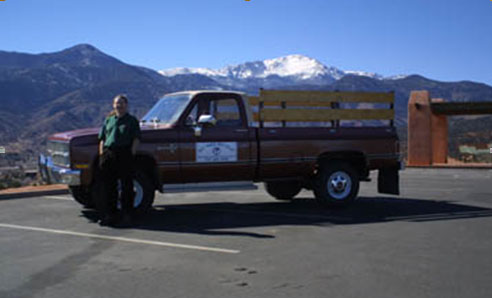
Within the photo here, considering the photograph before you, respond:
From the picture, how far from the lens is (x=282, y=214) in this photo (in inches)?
387

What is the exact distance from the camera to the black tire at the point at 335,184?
10.5m

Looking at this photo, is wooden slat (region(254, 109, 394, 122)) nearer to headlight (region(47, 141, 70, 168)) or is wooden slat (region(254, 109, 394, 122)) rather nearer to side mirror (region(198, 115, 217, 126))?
side mirror (region(198, 115, 217, 126))

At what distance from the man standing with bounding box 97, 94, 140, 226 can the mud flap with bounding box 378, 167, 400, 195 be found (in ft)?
16.0

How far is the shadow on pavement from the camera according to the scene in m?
8.66

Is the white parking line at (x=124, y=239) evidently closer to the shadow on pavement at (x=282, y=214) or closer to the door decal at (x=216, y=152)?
the shadow on pavement at (x=282, y=214)

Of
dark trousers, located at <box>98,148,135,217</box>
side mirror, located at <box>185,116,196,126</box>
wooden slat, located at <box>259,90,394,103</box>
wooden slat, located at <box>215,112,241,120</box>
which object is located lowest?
dark trousers, located at <box>98,148,135,217</box>

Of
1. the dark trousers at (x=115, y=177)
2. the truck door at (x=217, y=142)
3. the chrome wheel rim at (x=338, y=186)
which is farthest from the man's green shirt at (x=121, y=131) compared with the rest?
the chrome wheel rim at (x=338, y=186)

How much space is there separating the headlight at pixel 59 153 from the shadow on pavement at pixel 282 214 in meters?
1.05

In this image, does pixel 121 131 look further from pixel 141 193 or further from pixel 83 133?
pixel 141 193

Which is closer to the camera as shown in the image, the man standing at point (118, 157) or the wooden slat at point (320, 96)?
the man standing at point (118, 157)

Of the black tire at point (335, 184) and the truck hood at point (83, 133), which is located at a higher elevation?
the truck hood at point (83, 133)

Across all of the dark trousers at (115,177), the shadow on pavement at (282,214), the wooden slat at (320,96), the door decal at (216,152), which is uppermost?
the wooden slat at (320,96)

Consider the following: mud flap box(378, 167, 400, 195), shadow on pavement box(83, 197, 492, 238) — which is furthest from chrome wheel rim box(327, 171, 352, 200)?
mud flap box(378, 167, 400, 195)

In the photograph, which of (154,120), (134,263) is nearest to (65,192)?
(154,120)
